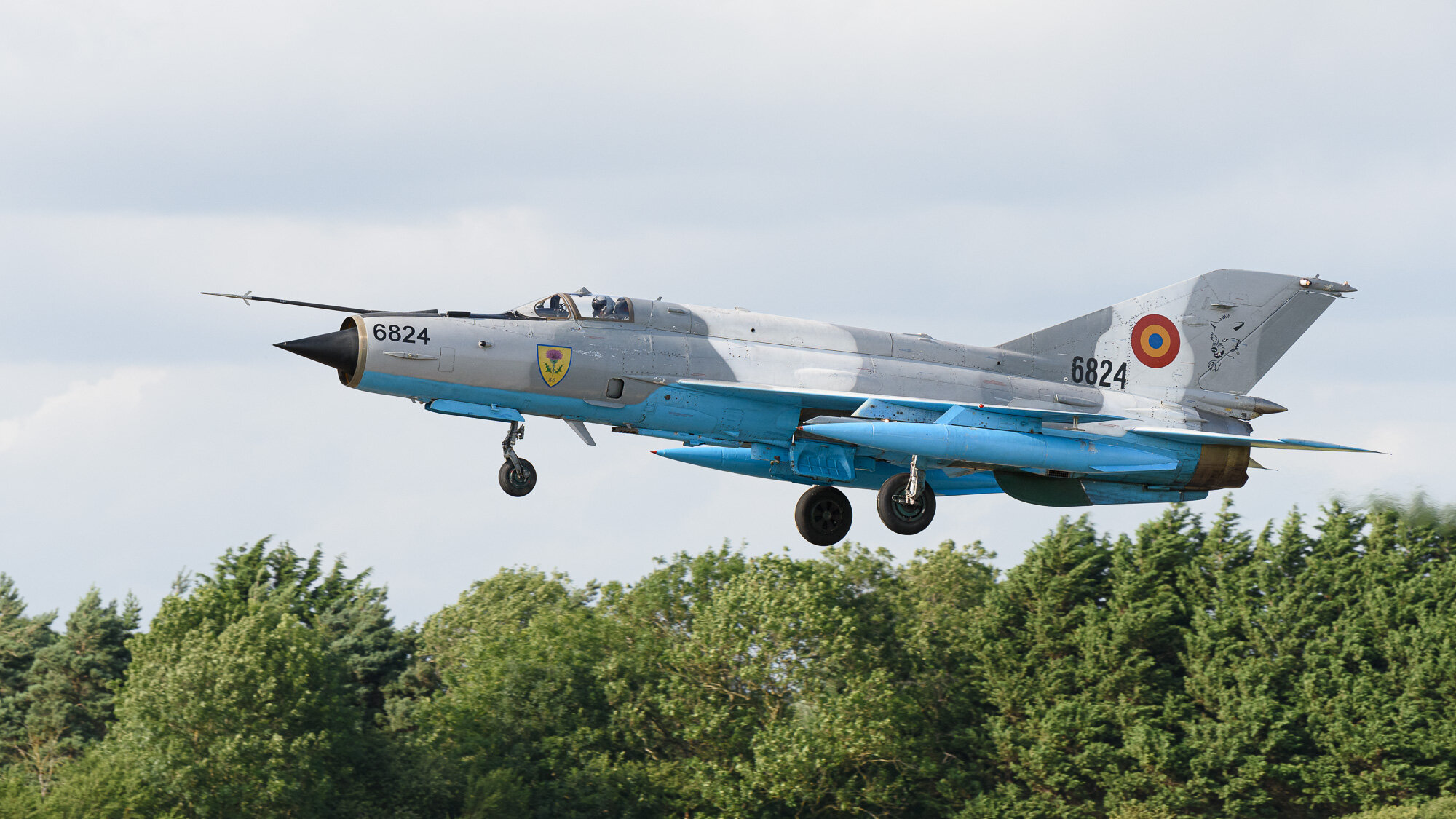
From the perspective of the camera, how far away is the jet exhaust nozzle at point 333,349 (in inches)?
832

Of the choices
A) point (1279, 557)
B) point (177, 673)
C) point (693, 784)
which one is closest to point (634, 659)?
point (693, 784)

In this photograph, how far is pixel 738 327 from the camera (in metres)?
23.6

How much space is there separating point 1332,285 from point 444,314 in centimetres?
1397

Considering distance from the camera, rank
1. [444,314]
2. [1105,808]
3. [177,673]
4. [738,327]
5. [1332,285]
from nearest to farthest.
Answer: [444,314]
[738,327]
[1332,285]
[177,673]
[1105,808]

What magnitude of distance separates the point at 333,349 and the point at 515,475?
2975mm

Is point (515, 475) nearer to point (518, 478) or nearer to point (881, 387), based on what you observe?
point (518, 478)

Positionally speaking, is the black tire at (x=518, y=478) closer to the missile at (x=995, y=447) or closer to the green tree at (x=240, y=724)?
the missile at (x=995, y=447)

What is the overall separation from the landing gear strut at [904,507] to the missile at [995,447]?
96cm

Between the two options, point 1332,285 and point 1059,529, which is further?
point 1059,529

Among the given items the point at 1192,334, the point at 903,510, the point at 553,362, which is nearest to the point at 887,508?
the point at 903,510

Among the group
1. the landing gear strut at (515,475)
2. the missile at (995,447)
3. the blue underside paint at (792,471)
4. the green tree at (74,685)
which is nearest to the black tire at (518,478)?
the landing gear strut at (515,475)

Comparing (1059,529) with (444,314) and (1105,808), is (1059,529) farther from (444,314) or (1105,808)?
(444,314)

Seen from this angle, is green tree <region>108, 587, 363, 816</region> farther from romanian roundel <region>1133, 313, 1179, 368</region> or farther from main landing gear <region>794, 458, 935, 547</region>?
romanian roundel <region>1133, 313, 1179, 368</region>

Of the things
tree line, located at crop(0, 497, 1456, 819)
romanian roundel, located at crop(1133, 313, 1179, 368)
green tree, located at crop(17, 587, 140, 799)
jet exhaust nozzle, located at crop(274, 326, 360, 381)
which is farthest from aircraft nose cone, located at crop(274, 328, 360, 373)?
green tree, located at crop(17, 587, 140, 799)
